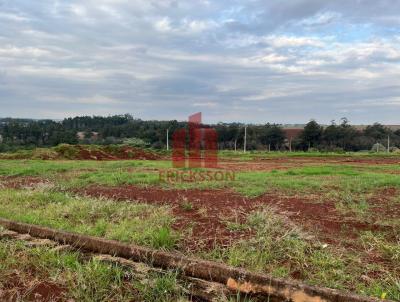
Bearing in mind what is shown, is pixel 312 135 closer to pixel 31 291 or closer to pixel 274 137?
pixel 274 137

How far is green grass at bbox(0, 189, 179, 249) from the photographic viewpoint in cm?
367

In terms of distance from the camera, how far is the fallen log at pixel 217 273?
2.41 meters

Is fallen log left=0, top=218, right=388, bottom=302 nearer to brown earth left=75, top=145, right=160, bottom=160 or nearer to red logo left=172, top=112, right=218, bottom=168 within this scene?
red logo left=172, top=112, right=218, bottom=168

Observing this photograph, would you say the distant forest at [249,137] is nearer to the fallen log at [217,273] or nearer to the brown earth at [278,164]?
the brown earth at [278,164]

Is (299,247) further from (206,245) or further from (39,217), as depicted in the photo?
(39,217)

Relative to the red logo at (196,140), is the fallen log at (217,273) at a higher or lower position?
lower

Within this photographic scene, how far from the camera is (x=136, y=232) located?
380 cm

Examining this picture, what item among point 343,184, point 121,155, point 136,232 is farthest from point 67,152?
point 136,232

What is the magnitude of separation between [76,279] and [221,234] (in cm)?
149

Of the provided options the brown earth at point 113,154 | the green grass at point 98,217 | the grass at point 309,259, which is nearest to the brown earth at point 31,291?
the green grass at point 98,217

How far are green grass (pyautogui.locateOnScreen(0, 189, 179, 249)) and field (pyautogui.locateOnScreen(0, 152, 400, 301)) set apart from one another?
1 centimetres

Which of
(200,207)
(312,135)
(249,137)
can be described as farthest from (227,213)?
(249,137)

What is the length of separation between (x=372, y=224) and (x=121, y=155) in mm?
19220

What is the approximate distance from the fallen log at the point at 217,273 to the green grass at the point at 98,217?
221mm
